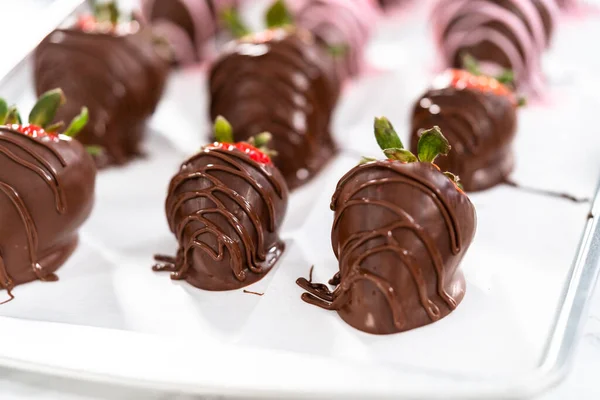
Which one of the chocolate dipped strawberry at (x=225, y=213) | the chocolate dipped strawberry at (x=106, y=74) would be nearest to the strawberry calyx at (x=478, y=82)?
the chocolate dipped strawberry at (x=225, y=213)

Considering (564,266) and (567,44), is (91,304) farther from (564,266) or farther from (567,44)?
(567,44)

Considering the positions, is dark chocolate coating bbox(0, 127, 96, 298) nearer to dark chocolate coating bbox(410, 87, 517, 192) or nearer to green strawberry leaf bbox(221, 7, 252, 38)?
green strawberry leaf bbox(221, 7, 252, 38)

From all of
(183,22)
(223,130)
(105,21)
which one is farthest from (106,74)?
(183,22)

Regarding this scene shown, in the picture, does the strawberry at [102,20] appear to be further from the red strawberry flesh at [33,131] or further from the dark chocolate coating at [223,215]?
the dark chocolate coating at [223,215]

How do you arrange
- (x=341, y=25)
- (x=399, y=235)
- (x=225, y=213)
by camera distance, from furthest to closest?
(x=341, y=25)
(x=225, y=213)
(x=399, y=235)

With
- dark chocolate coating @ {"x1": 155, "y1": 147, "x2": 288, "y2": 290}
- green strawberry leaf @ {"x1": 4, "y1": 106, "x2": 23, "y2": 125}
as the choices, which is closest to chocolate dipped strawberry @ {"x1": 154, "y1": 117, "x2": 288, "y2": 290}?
dark chocolate coating @ {"x1": 155, "y1": 147, "x2": 288, "y2": 290}

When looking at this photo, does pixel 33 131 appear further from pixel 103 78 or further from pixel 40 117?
pixel 103 78
